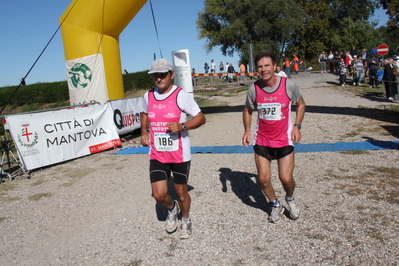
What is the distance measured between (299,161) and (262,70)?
3.41 meters

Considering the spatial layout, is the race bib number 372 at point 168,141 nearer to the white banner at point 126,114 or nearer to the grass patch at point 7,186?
the grass patch at point 7,186

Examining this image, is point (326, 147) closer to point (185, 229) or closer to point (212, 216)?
point (212, 216)

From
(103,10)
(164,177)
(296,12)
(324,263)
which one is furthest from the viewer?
(296,12)

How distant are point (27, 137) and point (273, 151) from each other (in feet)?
20.0

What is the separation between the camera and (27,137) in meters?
7.95

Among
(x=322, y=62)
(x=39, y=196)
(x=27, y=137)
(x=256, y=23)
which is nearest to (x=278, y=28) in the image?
(x=256, y=23)

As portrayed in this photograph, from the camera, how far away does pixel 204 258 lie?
3.53 m

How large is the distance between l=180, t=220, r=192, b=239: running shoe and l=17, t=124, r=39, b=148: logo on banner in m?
5.33

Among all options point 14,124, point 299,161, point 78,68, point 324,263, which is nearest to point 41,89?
point 78,68

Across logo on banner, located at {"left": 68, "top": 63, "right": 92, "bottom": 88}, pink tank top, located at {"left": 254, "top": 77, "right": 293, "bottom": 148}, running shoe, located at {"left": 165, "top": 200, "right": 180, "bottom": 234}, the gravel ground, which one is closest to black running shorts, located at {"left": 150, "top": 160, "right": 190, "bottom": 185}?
running shoe, located at {"left": 165, "top": 200, "right": 180, "bottom": 234}

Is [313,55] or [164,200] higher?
[313,55]

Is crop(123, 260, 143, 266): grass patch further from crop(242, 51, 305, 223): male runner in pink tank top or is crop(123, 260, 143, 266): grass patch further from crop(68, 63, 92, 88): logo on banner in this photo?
crop(68, 63, 92, 88): logo on banner

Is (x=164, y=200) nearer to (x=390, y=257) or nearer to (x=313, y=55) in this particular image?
(x=390, y=257)

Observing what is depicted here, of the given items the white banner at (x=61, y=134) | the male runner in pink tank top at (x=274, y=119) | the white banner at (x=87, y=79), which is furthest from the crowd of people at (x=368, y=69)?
the male runner in pink tank top at (x=274, y=119)
